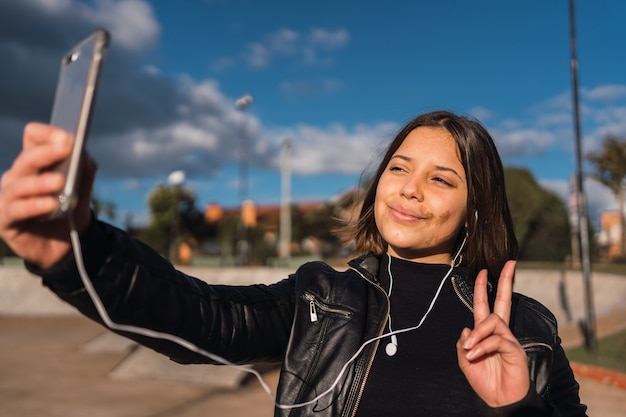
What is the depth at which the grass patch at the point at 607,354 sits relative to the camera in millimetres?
7922

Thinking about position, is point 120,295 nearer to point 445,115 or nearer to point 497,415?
point 497,415

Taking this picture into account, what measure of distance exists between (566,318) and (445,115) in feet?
44.7

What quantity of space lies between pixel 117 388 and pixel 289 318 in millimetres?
6555

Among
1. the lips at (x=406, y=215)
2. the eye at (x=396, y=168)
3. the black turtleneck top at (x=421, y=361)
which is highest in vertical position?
the eye at (x=396, y=168)

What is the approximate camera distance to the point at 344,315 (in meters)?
1.63

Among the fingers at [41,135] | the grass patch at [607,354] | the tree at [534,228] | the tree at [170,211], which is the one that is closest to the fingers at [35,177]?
the fingers at [41,135]

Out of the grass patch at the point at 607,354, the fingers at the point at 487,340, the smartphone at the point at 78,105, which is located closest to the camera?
the smartphone at the point at 78,105

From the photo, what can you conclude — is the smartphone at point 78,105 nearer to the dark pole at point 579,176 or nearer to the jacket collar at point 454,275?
the jacket collar at point 454,275

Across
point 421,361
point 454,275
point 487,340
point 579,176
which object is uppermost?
point 579,176

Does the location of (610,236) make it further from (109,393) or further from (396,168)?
(396,168)

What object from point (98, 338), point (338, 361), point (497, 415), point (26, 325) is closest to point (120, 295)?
point (338, 361)

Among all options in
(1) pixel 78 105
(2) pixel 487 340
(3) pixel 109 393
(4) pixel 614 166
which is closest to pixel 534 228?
(4) pixel 614 166

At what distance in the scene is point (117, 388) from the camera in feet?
24.2

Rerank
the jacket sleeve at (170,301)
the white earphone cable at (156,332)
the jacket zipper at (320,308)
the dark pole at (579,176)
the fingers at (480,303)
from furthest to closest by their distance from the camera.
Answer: the dark pole at (579,176), the jacket zipper at (320,308), the fingers at (480,303), the jacket sleeve at (170,301), the white earphone cable at (156,332)
